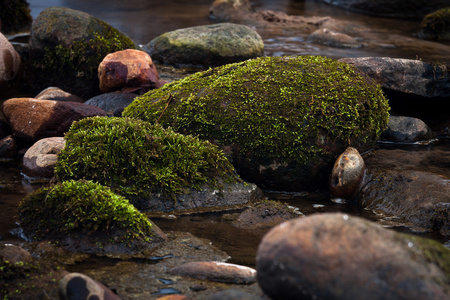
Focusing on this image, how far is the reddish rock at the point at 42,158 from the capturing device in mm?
6277

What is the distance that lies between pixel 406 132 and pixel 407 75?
1223 millimetres

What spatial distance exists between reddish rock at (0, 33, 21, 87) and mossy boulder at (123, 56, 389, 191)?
4.50m

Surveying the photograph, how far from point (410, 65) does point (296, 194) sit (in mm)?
3931

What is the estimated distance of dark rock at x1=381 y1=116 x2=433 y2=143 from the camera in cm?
786

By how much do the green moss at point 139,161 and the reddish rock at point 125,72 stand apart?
287 cm

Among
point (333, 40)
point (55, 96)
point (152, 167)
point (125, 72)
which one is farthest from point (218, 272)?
point (333, 40)

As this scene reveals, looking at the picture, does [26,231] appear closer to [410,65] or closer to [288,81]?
[288,81]

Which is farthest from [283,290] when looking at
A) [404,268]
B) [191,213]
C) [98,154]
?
[98,154]

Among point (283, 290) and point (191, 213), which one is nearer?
point (283, 290)

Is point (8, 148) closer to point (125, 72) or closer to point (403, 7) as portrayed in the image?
point (125, 72)

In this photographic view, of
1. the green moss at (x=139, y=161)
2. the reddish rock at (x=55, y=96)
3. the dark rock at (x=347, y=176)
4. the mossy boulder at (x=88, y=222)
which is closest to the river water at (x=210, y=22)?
the dark rock at (x=347, y=176)

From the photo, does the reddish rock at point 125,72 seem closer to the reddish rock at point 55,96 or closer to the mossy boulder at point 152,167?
the reddish rock at point 55,96

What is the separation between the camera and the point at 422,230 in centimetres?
505

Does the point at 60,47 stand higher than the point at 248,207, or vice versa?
the point at 60,47
